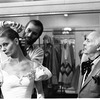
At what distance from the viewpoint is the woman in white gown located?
1.14 metres

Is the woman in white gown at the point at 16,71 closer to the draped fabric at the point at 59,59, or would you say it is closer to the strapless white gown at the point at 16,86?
the strapless white gown at the point at 16,86

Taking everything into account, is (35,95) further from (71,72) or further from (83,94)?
(71,72)

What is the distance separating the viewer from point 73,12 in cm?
153

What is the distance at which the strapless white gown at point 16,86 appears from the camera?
1.13 m

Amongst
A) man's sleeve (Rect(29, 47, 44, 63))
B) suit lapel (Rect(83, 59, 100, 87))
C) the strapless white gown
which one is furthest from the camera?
man's sleeve (Rect(29, 47, 44, 63))

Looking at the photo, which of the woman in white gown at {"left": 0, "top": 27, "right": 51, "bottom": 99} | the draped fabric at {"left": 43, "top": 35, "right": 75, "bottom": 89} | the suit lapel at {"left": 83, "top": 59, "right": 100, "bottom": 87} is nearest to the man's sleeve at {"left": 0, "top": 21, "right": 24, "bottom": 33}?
the woman in white gown at {"left": 0, "top": 27, "right": 51, "bottom": 99}

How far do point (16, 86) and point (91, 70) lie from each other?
1.56 feet

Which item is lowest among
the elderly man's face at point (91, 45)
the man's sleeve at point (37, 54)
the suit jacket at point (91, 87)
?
the suit jacket at point (91, 87)

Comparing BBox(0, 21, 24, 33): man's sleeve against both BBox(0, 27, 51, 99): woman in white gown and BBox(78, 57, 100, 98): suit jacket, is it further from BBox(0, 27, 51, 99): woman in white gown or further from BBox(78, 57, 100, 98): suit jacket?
BBox(78, 57, 100, 98): suit jacket

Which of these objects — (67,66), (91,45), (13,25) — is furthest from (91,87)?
(13,25)

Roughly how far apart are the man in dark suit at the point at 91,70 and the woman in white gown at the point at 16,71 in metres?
0.25

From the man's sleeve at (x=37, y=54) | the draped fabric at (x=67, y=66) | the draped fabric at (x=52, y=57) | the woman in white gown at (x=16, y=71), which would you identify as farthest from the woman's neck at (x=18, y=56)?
the draped fabric at (x=67, y=66)

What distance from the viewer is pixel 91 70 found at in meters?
1.29

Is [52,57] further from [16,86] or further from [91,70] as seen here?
[16,86]
